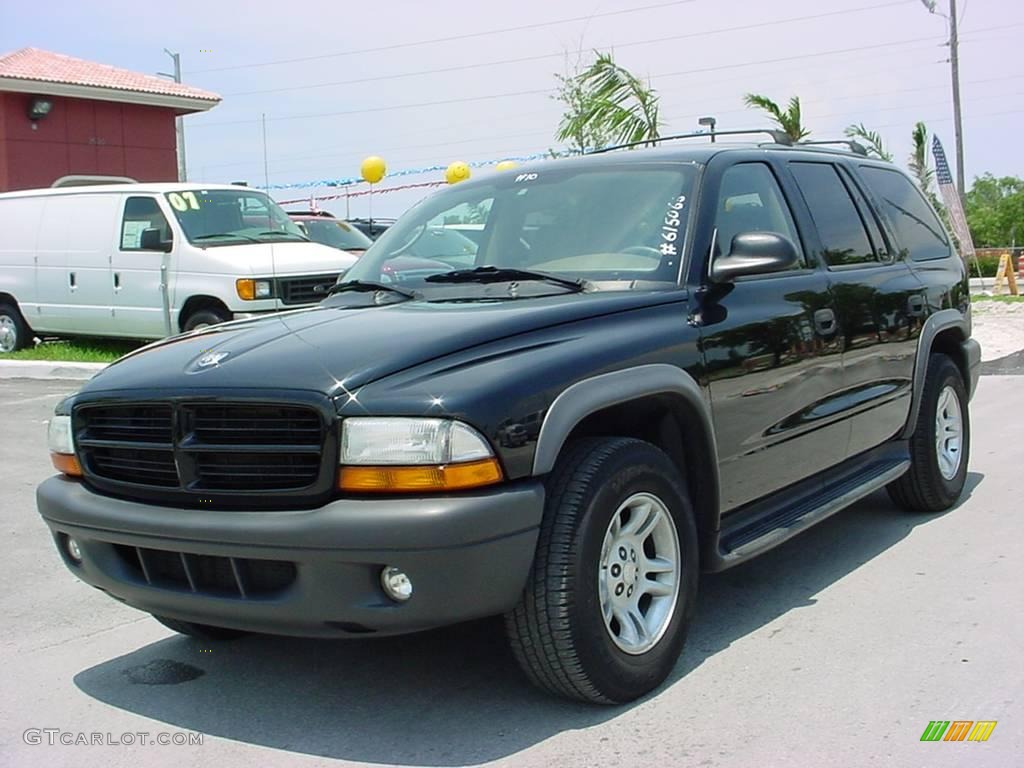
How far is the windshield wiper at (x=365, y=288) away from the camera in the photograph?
446cm

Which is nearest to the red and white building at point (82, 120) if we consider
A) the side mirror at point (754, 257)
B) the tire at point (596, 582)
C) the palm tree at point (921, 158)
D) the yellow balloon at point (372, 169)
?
the yellow balloon at point (372, 169)

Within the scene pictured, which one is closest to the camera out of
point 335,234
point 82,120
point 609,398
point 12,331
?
point 609,398

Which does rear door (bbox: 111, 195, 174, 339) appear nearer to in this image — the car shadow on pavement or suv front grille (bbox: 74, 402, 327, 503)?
the car shadow on pavement

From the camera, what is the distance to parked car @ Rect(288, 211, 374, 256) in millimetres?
16562

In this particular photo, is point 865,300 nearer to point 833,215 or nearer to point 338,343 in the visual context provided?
point 833,215

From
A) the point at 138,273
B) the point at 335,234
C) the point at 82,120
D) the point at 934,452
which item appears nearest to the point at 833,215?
the point at 934,452

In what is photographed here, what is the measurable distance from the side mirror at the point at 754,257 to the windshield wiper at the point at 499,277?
1.64 ft

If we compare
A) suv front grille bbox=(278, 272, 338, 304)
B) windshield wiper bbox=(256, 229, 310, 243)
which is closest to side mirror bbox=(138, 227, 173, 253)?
windshield wiper bbox=(256, 229, 310, 243)

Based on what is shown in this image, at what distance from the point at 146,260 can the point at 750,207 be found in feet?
30.2

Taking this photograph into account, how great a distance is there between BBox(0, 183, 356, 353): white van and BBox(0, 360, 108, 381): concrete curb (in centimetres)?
68

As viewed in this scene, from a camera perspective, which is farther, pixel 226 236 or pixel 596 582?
pixel 226 236

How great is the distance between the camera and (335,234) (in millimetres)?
16891

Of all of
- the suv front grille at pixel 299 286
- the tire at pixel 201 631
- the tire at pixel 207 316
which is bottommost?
the tire at pixel 201 631

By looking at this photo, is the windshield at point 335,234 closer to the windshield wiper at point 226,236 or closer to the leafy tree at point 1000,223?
the windshield wiper at point 226,236
